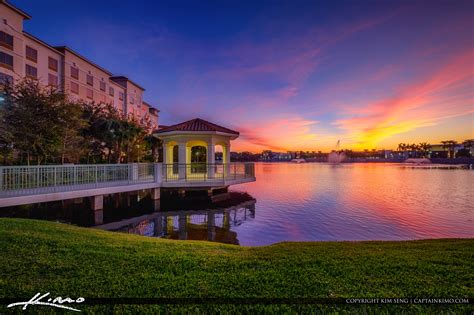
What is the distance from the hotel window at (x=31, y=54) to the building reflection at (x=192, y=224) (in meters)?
25.3

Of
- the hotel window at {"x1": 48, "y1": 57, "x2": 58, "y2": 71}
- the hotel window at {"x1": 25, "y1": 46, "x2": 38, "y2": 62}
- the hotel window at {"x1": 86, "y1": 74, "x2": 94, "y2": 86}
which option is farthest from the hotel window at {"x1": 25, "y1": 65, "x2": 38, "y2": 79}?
the hotel window at {"x1": 86, "y1": 74, "x2": 94, "y2": 86}

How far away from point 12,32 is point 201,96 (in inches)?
731

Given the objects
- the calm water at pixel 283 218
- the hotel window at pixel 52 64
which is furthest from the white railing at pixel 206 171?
the hotel window at pixel 52 64

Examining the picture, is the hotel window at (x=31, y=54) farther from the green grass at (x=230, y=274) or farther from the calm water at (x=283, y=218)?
the green grass at (x=230, y=274)

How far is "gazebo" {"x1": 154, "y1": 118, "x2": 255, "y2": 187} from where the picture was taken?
15266 millimetres

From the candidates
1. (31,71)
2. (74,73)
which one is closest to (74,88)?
(74,73)

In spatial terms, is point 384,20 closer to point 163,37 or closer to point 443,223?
point 443,223

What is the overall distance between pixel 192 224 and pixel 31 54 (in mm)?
27943

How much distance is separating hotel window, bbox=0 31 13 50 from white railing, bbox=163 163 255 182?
2088cm

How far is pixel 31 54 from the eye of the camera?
24750 millimetres

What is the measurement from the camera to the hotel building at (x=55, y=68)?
21.8m

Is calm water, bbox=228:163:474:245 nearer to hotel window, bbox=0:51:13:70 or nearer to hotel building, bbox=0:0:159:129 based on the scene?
hotel building, bbox=0:0:159:129

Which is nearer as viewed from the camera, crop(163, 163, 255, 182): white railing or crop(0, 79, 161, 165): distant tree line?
crop(0, 79, 161, 165): distant tree line

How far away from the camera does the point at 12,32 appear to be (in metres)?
22.2
